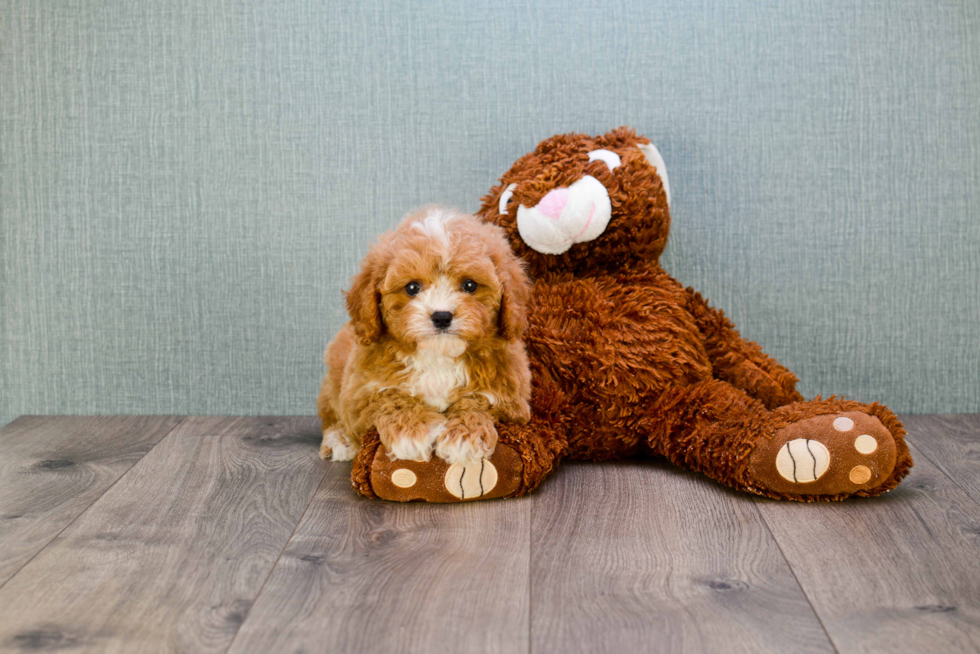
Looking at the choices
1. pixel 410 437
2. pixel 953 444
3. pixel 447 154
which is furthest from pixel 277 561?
pixel 953 444

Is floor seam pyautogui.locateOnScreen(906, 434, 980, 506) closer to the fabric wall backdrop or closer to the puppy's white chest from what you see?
the fabric wall backdrop

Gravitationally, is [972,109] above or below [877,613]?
above

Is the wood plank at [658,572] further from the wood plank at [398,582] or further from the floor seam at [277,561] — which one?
the floor seam at [277,561]

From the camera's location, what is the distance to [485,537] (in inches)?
54.4

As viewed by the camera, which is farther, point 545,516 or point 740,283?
point 740,283

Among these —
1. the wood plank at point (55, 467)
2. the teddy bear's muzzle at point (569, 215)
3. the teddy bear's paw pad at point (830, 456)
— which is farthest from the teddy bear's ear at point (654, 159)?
the wood plank at point (55, 467)

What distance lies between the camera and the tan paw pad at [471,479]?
4.90 feet

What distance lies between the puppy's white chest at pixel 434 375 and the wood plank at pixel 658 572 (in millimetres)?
255

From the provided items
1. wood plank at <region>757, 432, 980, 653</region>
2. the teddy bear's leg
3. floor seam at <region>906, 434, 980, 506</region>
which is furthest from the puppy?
floor seam at <region>906, 434, 980, 506</region>

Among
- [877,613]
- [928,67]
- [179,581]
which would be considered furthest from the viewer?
[928,67]

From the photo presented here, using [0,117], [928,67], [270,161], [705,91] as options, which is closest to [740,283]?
[705,91]

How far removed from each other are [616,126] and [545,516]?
98 centimetres

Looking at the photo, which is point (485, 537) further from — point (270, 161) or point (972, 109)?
point (972, 109)

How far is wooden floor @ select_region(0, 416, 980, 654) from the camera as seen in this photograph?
A: 1.09 meters
